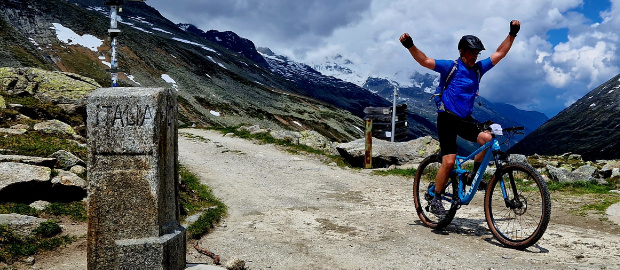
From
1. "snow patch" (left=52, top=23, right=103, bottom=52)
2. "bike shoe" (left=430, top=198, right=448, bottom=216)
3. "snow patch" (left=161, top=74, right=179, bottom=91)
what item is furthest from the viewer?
"snow patch" (left=161, top=74, right=179, bottom=91)

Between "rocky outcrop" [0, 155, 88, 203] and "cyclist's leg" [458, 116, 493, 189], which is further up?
"cyclist's leg" [458, 116, 493, 189]

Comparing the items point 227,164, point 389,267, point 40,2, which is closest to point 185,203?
point 389,267

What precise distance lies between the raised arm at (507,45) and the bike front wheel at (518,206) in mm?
1766

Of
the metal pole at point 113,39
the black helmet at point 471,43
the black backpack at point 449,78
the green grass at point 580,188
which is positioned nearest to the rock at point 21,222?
the black backpack at point 449,78

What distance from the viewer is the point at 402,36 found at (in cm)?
612

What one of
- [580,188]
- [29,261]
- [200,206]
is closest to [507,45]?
[580,188]

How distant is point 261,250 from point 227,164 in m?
8.86

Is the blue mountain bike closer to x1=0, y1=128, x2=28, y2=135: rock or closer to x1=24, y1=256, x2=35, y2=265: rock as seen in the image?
x1=24, y1=256, x2=35, y2=265: rock

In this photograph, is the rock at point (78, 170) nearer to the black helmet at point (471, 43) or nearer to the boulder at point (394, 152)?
the black helmet at point (471, 43)

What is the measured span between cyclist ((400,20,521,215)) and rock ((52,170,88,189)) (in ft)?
20.1

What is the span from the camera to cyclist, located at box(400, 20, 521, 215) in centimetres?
605

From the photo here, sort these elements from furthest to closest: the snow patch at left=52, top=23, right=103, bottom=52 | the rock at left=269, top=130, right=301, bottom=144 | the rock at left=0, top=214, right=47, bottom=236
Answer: the snow patch at left=52, top=23, right=103, bottom=52
the rock at left=269, top=130, right=301, bottom=144
the rock at left=0, top=214, right=47, bottom=236

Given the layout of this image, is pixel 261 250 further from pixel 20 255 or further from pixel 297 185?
pixel 297 185

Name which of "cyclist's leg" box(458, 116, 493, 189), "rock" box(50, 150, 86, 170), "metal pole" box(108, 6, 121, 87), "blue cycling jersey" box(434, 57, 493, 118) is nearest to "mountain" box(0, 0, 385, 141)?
"metal pole" box(108, 6, 121, 87)
